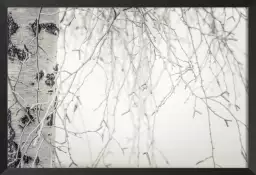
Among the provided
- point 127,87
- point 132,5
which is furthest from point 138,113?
point 132,5

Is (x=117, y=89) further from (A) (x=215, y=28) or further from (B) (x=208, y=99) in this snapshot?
(A) (x=215, y=28)

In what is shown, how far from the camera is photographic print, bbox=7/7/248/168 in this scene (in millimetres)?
1534

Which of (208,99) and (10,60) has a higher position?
(10,60)

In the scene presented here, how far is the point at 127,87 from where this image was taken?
60.6 inches

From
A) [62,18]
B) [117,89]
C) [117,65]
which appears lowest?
[117,89]

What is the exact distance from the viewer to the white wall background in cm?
154

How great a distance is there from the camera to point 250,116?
1.54 metres

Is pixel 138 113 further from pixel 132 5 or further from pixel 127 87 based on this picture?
pixel 132 5

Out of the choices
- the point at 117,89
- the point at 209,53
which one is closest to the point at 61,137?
the point at 117,89

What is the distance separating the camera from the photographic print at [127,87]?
1534mm

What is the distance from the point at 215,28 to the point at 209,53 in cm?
13

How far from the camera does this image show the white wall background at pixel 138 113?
1.54 m

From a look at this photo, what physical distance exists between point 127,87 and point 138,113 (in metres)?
0.14

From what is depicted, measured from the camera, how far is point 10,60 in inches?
60.2
